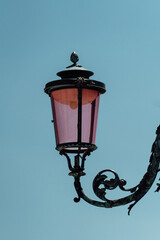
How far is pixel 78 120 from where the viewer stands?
8.00 meters

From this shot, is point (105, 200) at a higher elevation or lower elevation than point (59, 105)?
lower

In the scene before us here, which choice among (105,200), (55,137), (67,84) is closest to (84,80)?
(67,84)

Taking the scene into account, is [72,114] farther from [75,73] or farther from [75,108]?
[75,73]

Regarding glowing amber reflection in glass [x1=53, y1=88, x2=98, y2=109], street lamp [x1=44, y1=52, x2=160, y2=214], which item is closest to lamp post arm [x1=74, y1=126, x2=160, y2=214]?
street lamp [x1=44, y1=52, x2=160, y2=214]

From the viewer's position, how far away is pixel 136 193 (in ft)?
25.2

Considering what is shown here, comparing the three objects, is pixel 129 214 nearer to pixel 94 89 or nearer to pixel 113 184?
pixel 113 184

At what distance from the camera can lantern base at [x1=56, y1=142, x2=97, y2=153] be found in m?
7.96

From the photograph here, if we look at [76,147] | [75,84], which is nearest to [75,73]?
[75,84]

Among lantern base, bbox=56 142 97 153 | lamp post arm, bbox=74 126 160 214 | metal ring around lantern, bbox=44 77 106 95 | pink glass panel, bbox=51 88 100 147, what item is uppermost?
metal ring around lantern, bbox=44 77 106 95

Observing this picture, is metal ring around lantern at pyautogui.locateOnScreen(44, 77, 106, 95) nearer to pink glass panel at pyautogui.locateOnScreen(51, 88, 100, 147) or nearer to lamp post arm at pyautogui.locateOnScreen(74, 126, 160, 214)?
pink glass panel at pyautogui.locateOnScreen(51, 88, 100, 147)

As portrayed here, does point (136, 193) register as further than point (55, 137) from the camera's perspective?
No

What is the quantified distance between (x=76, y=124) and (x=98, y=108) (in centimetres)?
41

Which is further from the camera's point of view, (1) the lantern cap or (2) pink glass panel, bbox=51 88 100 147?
(1) the lantern cap

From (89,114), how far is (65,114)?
0.92 feet
